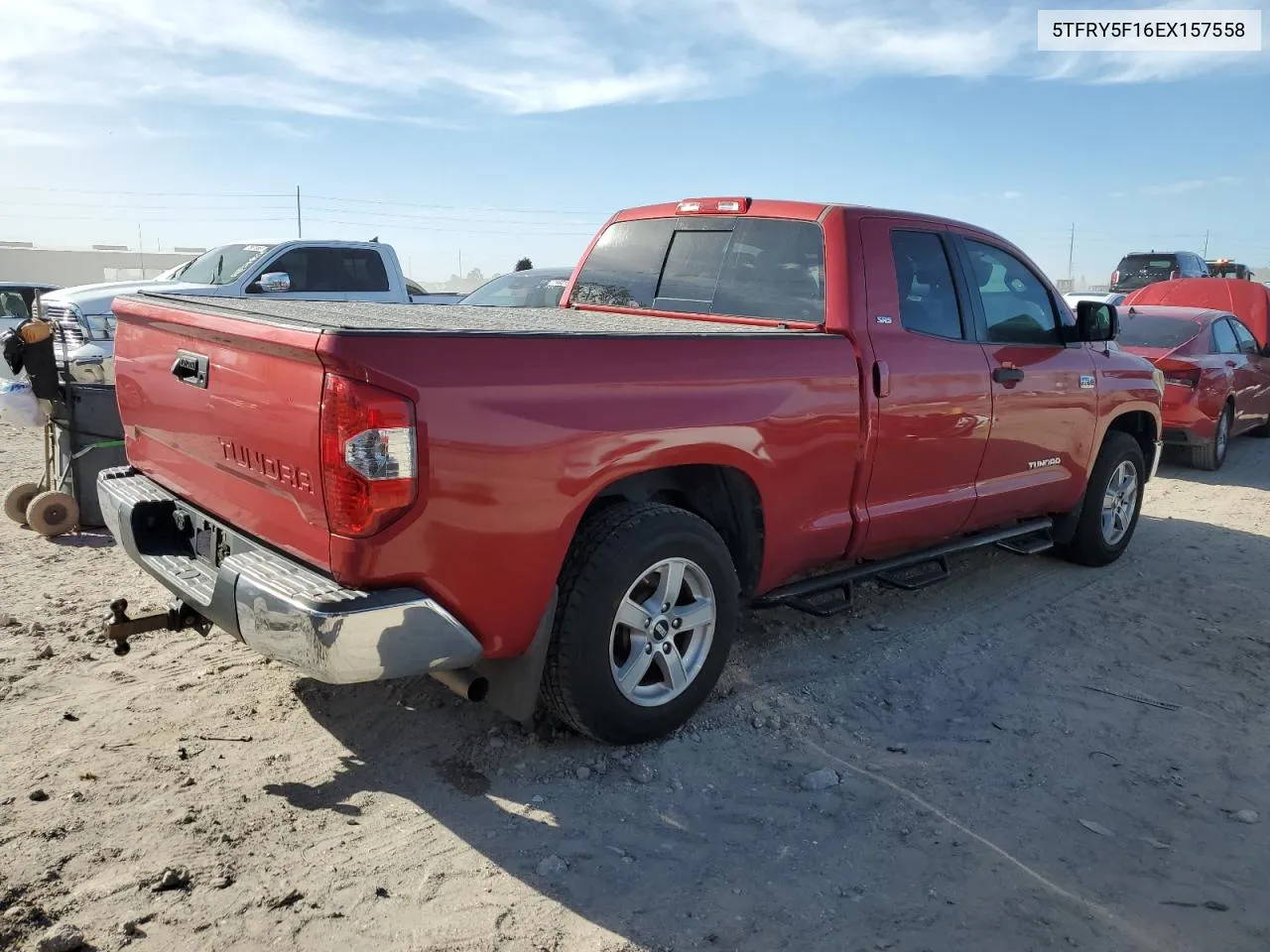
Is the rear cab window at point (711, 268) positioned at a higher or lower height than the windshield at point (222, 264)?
lower

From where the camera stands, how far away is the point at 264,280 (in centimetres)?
1012

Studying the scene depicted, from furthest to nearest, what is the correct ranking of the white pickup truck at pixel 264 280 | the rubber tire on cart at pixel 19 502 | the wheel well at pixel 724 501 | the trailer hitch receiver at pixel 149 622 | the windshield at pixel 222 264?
the windshield at pixel 222 264 < the white pickup truck at pixel 264 280 < the rubber tire on cart at pixel 19 502 < the wheel well at pixel 724 501 < the trailer hitch receiver at pixel 149 622

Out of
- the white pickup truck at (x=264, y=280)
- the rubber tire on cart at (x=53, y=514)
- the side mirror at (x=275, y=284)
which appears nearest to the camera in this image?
the rubber tire on cart at (x=53, y=514)

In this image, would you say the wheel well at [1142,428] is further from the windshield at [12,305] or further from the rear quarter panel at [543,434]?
the windshield at [12,305]

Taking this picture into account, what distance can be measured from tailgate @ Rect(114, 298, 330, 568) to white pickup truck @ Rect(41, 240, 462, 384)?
6131 millimetres

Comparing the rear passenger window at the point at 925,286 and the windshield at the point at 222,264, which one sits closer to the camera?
the rear passenger window at the point at 925,286

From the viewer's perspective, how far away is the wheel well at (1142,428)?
6.39 metres

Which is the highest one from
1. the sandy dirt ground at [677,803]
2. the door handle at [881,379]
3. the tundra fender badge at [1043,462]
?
the door handle at [881,379]

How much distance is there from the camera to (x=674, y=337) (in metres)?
3.43

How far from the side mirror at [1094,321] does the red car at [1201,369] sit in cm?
449

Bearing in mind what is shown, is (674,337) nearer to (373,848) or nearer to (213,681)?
(373,848)

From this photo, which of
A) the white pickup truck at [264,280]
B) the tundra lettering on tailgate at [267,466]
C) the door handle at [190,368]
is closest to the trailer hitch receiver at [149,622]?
the tundra lettering on tailgate at [267,466]

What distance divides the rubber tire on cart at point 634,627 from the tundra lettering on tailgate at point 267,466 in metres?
0.91

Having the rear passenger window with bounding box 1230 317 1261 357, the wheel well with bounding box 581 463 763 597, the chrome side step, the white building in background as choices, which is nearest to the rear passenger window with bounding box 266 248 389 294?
the chrome side step
